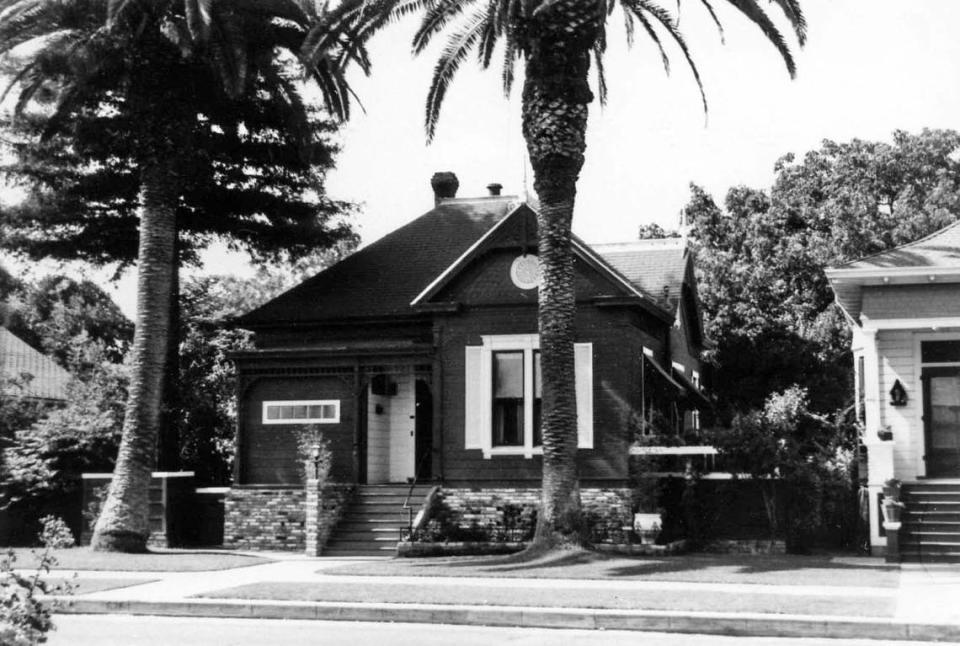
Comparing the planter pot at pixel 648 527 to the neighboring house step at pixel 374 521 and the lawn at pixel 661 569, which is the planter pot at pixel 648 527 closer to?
the lawn at pixel 661 569

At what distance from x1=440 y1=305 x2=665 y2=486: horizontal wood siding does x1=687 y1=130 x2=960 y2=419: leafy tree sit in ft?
38.9

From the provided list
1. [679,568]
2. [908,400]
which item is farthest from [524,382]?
[908,400]

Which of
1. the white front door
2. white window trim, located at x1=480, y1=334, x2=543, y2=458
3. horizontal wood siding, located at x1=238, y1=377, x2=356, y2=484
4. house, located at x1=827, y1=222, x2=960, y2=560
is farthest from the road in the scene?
the white front door

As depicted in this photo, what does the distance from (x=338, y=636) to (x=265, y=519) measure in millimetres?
13541

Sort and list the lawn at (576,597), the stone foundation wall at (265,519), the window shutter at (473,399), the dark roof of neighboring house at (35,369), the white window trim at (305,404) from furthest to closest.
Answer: the dark roof of neighboring house at (35,369)
the white window trim at (305,404)
the stone foundation wall at (265,519)
the window shutter at (473,399)
the lawn at (576,597)

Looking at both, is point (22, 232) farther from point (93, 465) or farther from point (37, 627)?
point (37, 627)

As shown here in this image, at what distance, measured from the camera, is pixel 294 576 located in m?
19.0

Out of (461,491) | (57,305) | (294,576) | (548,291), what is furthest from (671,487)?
(57,305)

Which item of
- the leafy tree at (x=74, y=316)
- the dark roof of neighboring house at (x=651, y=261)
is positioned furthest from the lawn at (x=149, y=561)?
→ the leafy tree at (x=74, y=316)

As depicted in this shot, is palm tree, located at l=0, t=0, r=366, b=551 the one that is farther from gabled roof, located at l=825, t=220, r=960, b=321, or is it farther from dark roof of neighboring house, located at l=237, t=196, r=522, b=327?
gabled roof, located at l=825, t=220, r=960, b=321

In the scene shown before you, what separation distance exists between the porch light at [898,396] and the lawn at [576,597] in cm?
865

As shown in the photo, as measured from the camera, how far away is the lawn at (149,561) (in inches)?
802

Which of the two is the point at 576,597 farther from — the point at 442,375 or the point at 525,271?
the point at 525,271

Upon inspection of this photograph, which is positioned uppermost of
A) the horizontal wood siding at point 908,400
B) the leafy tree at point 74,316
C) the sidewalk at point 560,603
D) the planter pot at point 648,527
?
the leafy tree at point 74,316
